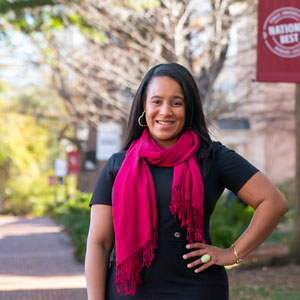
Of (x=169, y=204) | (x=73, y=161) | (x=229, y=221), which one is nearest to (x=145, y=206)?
(x=169, y=204)

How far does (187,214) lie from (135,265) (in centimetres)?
30

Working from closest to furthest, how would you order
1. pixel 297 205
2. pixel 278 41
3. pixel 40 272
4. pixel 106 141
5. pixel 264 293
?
pixel 278 41, pixel 264 293, pixel 297 205, pixel 40 272, pixel 106 141

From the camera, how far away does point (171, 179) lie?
3.11 meters

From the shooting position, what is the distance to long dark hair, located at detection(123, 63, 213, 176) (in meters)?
3.18

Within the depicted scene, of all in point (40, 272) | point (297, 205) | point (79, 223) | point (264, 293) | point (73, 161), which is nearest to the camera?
point (264, 293)

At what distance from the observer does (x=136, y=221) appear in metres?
3.08

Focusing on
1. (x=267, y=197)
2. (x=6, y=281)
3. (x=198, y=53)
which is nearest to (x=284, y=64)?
(x=267, y=197)

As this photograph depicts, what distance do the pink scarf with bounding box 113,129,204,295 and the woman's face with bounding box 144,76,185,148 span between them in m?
0.11

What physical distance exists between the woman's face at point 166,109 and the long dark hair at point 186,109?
26 millimetres

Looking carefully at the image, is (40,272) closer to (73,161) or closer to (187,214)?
(187,214)

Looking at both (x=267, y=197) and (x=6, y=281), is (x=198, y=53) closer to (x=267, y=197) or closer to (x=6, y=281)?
(x=6, y=281)

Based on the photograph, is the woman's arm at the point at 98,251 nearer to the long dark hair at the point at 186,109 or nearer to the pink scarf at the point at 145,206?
the pink scarf at the point at 145,206

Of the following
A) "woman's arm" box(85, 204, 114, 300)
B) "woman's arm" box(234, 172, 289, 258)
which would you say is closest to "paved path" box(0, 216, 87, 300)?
"woman's arm" box(85, 204, 114, 300)

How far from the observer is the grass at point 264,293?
9336 millimetres
